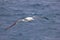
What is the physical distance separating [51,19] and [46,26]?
0.34 feet

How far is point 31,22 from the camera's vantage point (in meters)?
1.92

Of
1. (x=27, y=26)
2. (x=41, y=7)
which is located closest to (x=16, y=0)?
(x=41, y=7)

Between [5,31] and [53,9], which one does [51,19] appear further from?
[5,31]

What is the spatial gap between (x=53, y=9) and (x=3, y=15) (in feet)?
1.43

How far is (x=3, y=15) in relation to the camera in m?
2.04

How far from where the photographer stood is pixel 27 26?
6.25ft

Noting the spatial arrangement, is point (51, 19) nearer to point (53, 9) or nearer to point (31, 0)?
point (53, 9)

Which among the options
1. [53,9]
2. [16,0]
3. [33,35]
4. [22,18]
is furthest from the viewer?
[16,0]

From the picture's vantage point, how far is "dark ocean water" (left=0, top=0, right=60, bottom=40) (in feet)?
6.07

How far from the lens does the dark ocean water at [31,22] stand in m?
1.85

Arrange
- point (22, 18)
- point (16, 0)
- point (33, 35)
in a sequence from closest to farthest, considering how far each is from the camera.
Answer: point (33, 35), point (22, 18), point (16, 0)

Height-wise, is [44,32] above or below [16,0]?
below

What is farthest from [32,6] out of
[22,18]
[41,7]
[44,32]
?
[44,32]

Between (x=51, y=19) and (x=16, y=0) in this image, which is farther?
(x=16, y=0)
